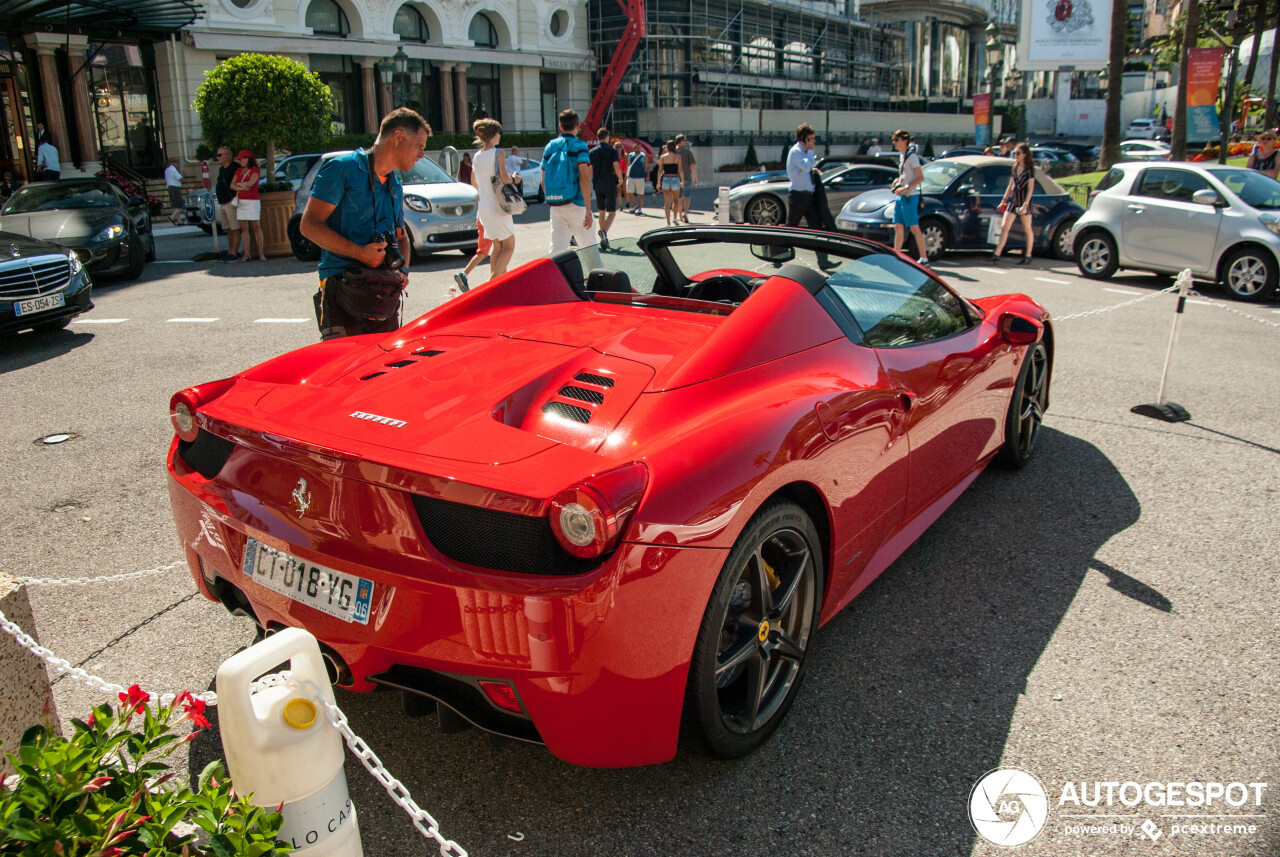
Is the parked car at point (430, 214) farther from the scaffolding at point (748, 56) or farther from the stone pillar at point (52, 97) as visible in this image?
the scaffolding at point (748, 56)

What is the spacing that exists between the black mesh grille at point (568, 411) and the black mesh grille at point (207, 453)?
0.91m

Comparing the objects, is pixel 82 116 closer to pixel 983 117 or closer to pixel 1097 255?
pixel 1097 255

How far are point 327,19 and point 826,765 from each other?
36786mm

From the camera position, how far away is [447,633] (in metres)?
2.13

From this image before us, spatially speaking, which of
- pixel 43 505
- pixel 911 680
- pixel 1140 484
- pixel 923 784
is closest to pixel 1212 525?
pixel 1140 484

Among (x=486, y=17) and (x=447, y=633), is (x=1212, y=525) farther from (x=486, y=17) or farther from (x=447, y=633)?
(x=486, y=17)

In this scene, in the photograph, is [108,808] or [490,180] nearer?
[108,808]

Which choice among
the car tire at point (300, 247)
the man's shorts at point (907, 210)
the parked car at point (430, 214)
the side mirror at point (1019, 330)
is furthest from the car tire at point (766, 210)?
the side mirror at point (1019, 330)

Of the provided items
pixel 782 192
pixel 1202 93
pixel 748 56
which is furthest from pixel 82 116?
pixel 748 56

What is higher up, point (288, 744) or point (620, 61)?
point (620, 61)

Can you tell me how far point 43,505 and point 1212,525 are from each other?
18.4ft

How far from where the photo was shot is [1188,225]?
1117 centimetres

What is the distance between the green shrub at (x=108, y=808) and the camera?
1.39 metres

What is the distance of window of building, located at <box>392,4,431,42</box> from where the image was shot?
3569cm
